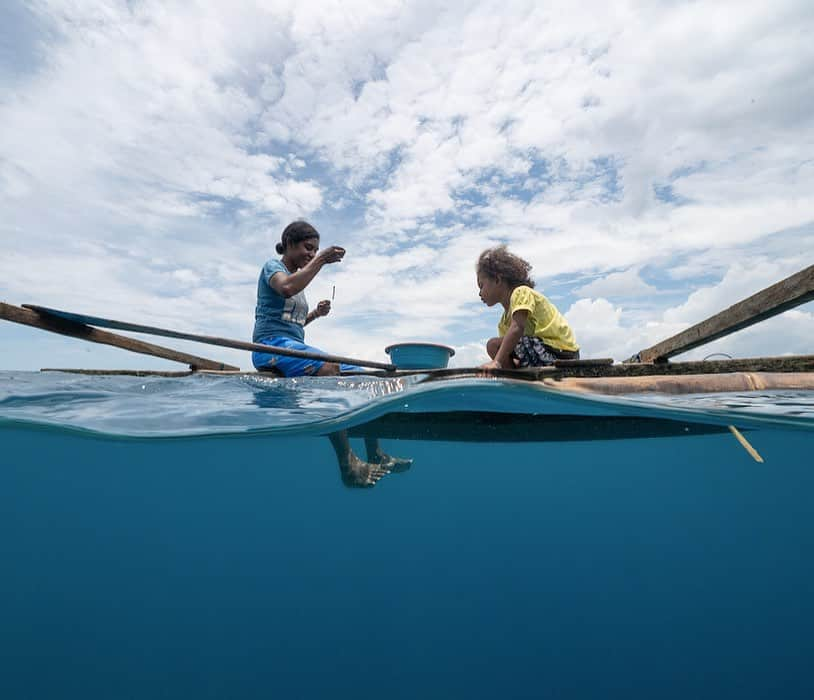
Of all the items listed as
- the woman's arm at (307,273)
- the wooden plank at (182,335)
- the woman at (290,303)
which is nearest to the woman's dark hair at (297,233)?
the woman at (290,303)

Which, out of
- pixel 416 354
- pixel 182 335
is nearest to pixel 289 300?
pixel 182 335

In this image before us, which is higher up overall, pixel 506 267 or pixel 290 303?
pixel 506 267

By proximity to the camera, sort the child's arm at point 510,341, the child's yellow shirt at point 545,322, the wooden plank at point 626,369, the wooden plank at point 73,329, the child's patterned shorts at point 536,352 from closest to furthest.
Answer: the wooden plank at point 73,329 → the wooden plank at point 626,369 → the child's arm at point 510,341 → the child's yellow shirt at point 545,322 → the child's patterned shorts at point 536,352

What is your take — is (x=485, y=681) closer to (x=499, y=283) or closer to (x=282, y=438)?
(x=282, y=438)

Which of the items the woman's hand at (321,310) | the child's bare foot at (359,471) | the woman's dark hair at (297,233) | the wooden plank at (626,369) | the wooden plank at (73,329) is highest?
the woman's dark hair at (297,233)

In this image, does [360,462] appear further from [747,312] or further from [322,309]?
[747,312]

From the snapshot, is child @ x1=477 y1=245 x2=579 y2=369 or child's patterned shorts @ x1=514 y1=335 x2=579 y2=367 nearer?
child @ x1=477 y1=245 x2=579 y2=369

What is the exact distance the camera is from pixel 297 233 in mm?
5305

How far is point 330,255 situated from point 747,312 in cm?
413

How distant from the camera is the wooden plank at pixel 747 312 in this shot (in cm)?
336

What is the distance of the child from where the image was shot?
4688 millimetres

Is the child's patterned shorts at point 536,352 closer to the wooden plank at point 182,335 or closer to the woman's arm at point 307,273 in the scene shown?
the wooden plank at point 182,335

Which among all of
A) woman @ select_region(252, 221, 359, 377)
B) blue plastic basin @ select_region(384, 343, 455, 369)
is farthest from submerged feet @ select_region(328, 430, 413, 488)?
blue plastic basin @ select_region(384, 343, 455, 369)

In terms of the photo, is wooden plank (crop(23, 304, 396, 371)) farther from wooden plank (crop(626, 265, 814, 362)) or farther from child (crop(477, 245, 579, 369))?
wooden plank (crop(626, 265, 814, 362))
